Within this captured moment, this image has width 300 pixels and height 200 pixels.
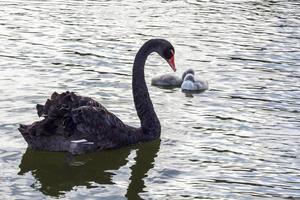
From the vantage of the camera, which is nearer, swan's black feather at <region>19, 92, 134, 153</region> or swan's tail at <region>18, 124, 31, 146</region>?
swan's black feather at <region>19, 92, 134, 153</region>

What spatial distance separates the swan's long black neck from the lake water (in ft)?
0.95

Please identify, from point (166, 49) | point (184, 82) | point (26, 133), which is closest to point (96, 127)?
point (26, 133)

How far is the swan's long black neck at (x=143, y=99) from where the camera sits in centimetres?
1174

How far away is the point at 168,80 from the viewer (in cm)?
1546

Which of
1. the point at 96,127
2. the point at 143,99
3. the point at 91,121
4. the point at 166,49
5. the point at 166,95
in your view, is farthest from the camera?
the point at 166,95

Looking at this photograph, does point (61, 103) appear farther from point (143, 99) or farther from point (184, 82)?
point (184, 82)

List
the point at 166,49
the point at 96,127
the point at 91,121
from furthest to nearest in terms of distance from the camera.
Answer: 1. the point at 166,49
2. the point at 96,127
3. the point at 91,121

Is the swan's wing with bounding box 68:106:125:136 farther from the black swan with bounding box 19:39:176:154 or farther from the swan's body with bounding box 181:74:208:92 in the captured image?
the swan's body with bounding box 181:74:208:92

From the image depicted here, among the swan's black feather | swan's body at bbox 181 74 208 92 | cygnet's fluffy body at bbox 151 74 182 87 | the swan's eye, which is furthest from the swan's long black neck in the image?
cygnet's fluffy body at bbox 151 74 182 87

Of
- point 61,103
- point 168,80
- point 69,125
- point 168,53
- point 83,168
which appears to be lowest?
point 83,168

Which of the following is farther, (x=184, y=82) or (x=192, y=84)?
(x=184, y=82)

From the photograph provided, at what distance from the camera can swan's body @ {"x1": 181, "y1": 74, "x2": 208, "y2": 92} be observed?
14.9m

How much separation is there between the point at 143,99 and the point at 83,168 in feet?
6.21

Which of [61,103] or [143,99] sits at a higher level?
[61,103]
